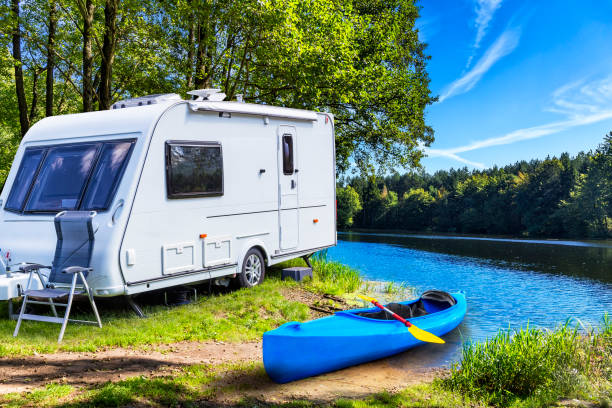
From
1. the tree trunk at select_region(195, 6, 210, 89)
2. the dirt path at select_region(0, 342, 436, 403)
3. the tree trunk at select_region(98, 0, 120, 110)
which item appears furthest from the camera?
the tree trunk at select_region(195, 6, 210, 89)

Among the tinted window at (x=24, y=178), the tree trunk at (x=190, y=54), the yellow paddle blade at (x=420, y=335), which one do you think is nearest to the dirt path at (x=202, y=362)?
the yellow paddle blade at (x=420, y=335)

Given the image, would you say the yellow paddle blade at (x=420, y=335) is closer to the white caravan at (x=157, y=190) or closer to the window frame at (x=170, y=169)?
the white caravan at (x=157, y=190)

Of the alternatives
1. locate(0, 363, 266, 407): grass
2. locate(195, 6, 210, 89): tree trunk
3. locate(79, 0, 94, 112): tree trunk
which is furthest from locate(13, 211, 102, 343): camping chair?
locate(195, 6, 210, 89): tree trunk

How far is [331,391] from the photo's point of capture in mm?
6047

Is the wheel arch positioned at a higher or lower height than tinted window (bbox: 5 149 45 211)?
lower

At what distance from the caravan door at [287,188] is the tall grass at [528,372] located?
4667 mm

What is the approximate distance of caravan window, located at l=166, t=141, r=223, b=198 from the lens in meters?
8.34

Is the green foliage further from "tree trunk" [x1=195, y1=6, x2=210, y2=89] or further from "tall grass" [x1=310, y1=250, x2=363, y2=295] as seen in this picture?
"tall grass" [x1=310, y1=250, x2=363, y2=295]

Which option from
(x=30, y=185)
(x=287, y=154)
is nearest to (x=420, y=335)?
(x=287, y=154)

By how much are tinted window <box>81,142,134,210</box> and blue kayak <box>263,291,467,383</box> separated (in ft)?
11.0

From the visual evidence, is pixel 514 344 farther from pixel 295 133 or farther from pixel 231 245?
pixel 295 133

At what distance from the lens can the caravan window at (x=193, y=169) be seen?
27.3 ft

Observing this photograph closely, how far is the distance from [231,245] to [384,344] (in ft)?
11.2

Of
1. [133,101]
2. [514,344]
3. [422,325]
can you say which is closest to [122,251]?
[133,101]
